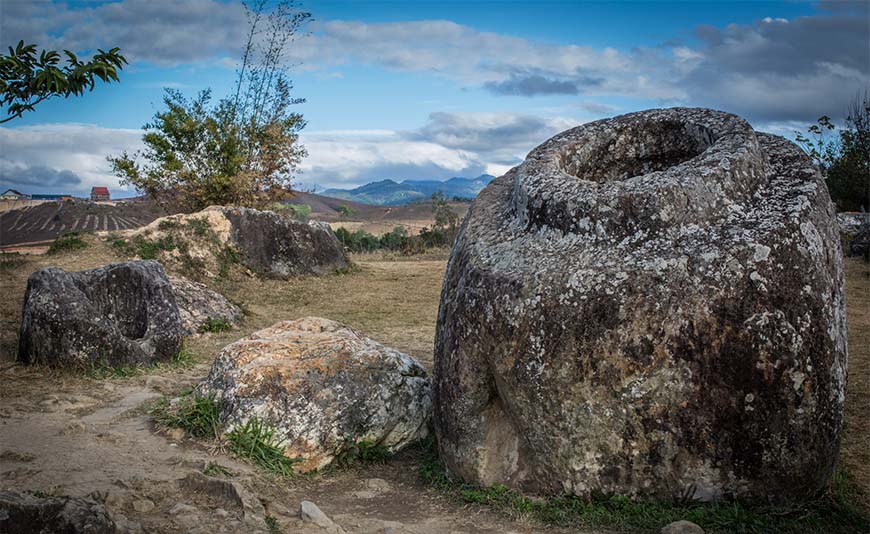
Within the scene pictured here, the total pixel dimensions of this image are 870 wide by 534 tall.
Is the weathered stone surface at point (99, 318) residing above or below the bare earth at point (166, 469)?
above

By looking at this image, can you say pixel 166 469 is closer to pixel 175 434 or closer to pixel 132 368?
pixel 175 434

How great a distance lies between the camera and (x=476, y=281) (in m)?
5.37

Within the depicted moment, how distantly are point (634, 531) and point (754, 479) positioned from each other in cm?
86

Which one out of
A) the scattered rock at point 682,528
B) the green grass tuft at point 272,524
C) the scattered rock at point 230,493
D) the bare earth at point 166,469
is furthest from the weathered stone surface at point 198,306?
the scattered rock at point 682,528

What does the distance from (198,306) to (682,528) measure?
888cm

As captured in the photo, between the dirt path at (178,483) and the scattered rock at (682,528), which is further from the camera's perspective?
the dirt path at (178,483)

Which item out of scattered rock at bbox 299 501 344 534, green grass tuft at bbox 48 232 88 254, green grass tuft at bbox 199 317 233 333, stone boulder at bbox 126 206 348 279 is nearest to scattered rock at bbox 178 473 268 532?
scattered rock at bbox 299 501 344 534

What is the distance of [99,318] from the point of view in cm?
848

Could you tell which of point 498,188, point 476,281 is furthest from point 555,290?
point 498,188

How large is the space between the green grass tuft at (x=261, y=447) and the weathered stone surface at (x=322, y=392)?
0.06 meters

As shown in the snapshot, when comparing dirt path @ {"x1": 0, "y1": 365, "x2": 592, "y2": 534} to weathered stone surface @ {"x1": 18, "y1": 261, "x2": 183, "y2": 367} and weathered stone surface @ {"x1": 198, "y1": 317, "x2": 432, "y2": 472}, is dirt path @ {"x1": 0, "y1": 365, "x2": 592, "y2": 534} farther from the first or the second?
weathered stone surface @ {"x1": 18, "y1": 261, "x2": 183, "y2": 367}

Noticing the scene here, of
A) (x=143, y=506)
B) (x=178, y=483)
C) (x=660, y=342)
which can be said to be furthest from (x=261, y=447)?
(x=660, y=342)

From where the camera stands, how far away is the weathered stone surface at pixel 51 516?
367 centimetres

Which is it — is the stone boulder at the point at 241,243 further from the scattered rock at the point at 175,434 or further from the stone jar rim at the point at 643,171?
the stone jar rim at the point at 643,171
